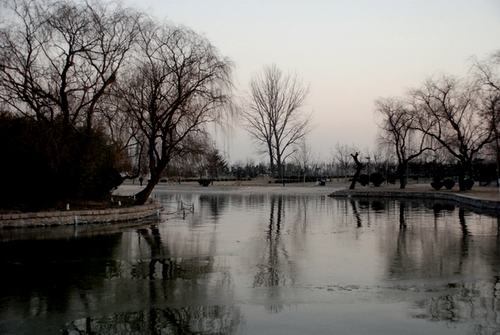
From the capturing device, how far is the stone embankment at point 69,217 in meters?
17.4

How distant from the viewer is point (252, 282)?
28.2ft

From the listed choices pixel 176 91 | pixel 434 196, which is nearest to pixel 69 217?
pixel 176 91

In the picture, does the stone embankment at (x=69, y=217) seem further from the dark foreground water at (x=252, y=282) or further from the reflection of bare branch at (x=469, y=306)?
the reflection of bare branch at (x=469, y=306)

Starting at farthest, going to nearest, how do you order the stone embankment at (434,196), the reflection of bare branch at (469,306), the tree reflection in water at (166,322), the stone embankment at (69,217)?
1. the stone embankment at (434,196)
2. the stone embankment at (69,217)
3. the reflection of bare branch at (469,306)
4. the tree reflection in water at (166,322)

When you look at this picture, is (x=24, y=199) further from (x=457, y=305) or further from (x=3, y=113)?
(x=457, y=305)

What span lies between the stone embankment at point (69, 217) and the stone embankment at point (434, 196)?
17.9 metres

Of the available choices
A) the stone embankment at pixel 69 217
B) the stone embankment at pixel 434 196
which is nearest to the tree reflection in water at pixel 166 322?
the stone embankment at pixel 69 217

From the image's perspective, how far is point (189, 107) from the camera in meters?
22.3

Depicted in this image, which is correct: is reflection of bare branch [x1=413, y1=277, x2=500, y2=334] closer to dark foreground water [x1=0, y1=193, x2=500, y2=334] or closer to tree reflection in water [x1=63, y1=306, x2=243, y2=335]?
dark foreground water [x1=0, y1=193, x2=500, y2=334]

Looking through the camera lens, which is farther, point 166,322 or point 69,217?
point 69,217

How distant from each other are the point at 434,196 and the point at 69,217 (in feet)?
86.1

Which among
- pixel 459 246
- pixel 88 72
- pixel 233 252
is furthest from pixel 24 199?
pixel 459 246

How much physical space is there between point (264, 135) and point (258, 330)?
6281 cm

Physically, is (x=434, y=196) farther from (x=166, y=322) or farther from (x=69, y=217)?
(x=166, y=322)
